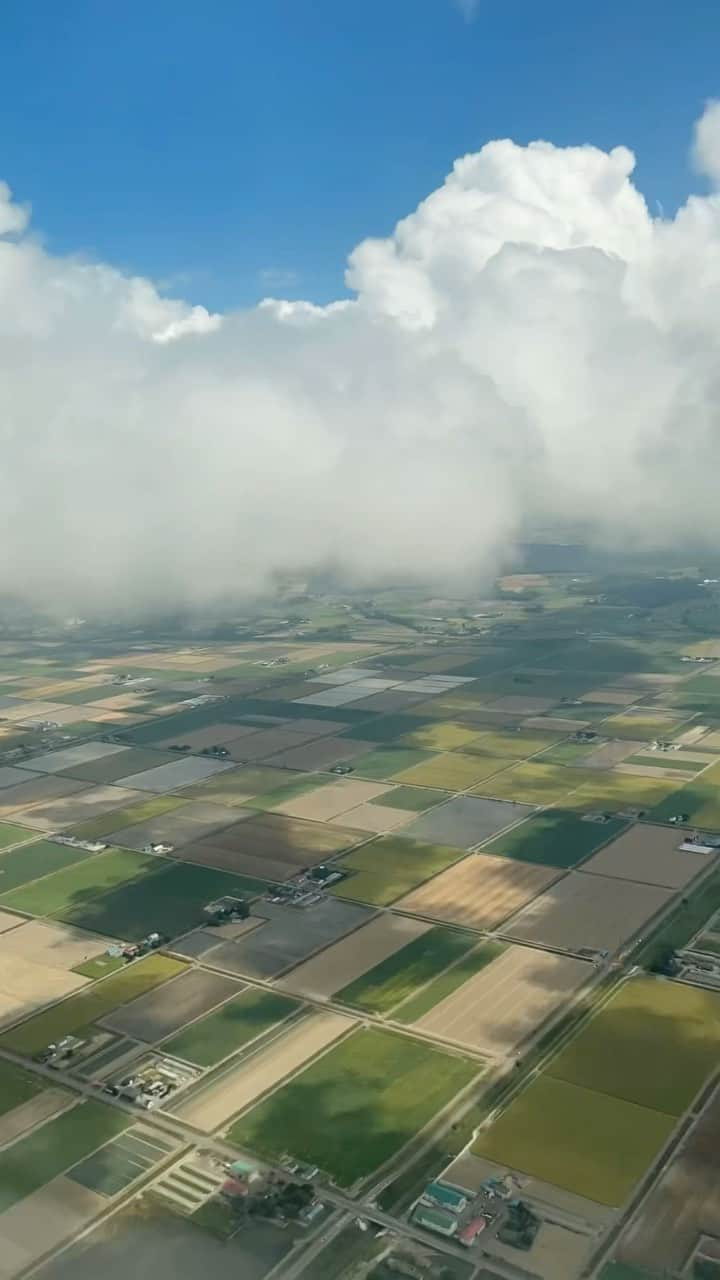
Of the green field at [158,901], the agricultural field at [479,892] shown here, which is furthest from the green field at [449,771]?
the green field at [158,901]

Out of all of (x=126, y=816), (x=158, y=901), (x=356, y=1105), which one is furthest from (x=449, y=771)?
(x=356, y=1105)

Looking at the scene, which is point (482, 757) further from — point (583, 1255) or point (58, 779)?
point (583, 1255)

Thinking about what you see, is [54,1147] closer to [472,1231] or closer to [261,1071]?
[261,1071]

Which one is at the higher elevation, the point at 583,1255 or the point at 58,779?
the point at 58,779

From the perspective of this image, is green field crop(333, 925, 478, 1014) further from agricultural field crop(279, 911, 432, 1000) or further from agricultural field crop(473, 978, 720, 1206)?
agricultural field crop(473, 978, 720, 1206)

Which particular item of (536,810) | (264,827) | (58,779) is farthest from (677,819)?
(58,779)

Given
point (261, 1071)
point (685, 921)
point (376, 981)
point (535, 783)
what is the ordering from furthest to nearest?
point (535, 783) < point (685, 921) < point (376, 981) < point (261, 1071)
